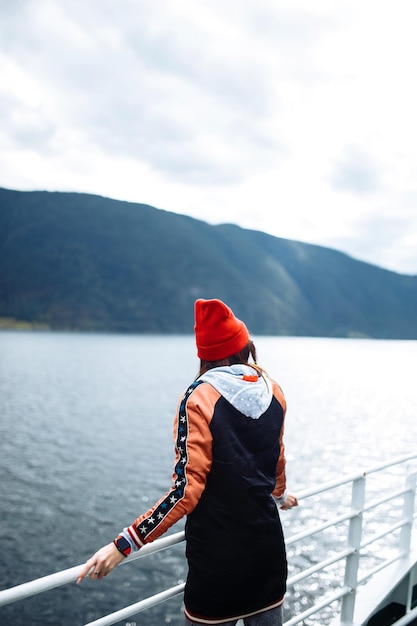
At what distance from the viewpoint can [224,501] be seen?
5.39 ft

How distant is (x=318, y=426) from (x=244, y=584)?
2983cm

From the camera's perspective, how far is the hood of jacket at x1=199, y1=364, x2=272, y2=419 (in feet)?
5.41

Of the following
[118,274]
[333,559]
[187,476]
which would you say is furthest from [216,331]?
[118,274]

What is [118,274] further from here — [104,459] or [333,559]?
[333,559]

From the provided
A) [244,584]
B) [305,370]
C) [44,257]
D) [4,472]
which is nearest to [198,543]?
[244,584]

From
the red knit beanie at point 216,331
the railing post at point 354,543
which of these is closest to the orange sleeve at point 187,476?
the red knit beanie at point 216,331

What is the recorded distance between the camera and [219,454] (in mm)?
1613

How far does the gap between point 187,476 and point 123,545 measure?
280 millimetres

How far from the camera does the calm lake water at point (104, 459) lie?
30.5 feet

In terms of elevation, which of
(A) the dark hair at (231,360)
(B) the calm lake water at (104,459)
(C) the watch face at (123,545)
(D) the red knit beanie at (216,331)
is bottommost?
(B) the calm lake water at (104,459)

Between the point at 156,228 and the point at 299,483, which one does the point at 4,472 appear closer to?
the point at 299,483

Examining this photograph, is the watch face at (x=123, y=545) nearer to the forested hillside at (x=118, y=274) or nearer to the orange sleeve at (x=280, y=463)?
the orange sleeve at (x=280, y=463)

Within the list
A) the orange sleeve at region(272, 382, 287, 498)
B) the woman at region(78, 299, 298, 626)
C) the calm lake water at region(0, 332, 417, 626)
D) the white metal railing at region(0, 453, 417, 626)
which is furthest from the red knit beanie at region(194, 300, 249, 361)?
the calm lake water at region(0, 332, 417, 626)

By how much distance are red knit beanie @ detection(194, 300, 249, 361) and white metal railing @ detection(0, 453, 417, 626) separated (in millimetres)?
621
